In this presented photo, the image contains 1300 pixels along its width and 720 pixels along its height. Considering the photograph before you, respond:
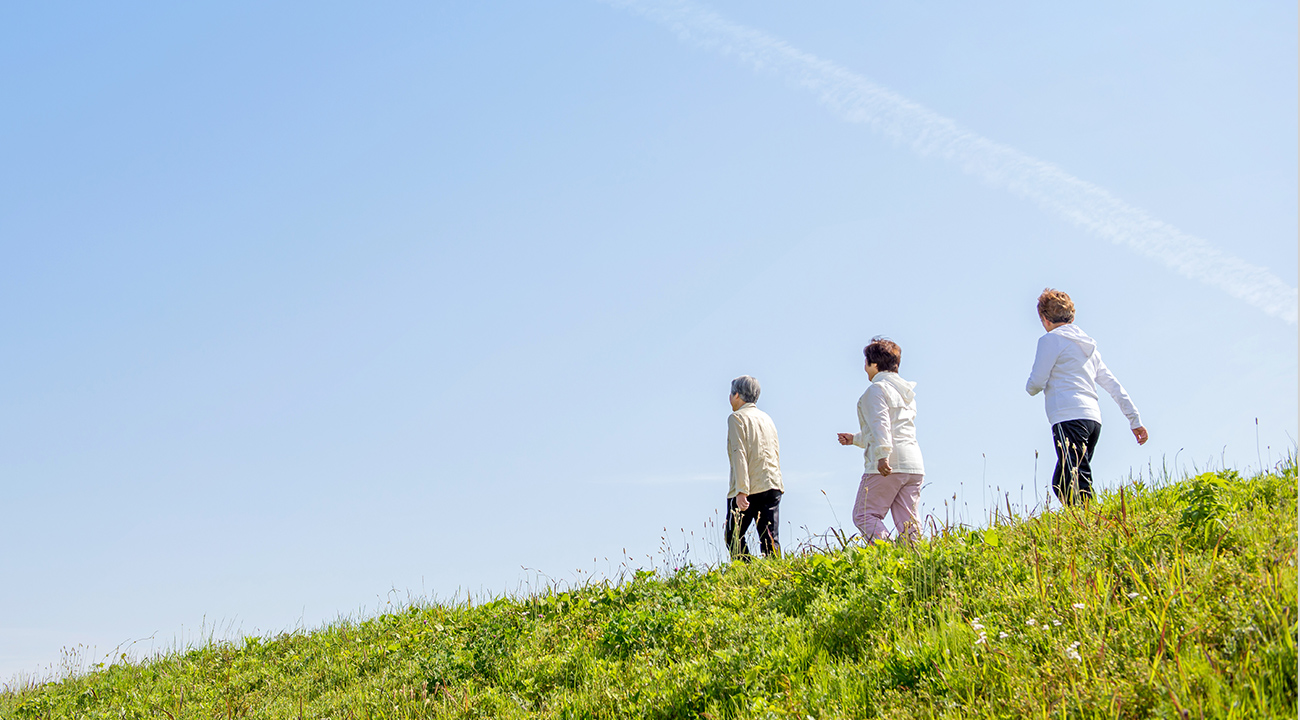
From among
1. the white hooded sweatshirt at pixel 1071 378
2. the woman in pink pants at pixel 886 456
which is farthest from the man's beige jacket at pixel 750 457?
the white hooded sweatshirt at pixel 1071 378

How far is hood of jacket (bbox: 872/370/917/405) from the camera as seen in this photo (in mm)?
8914

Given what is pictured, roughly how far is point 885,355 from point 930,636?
4.64m

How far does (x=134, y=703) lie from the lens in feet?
32.0

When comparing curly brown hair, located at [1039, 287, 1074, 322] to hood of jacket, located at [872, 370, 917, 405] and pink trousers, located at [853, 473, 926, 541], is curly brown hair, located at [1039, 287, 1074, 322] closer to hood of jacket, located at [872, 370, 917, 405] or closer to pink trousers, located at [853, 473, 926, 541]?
hood of jacket, located at [872, 370, 917, 405]

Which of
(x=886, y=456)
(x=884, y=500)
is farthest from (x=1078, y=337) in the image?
(x=884, y=500)

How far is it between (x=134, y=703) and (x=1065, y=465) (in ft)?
34.1

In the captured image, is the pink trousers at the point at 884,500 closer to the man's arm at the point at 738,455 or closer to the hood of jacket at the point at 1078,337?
the man's arm at the point at 738,455

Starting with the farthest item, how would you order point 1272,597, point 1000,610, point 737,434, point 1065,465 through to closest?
point 737,434, point 1065,465, point 1000,610, point 1272,597

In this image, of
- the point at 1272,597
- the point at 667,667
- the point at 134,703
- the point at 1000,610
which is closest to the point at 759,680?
the point at 667,667

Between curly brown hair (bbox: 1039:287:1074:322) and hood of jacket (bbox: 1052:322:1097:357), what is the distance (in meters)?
0.11

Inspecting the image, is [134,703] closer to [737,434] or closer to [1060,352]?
[737,434]

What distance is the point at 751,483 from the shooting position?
9727 millimetres

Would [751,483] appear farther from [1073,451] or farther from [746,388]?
[1073,451]

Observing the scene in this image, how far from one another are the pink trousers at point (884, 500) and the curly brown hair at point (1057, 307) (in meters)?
2.07
